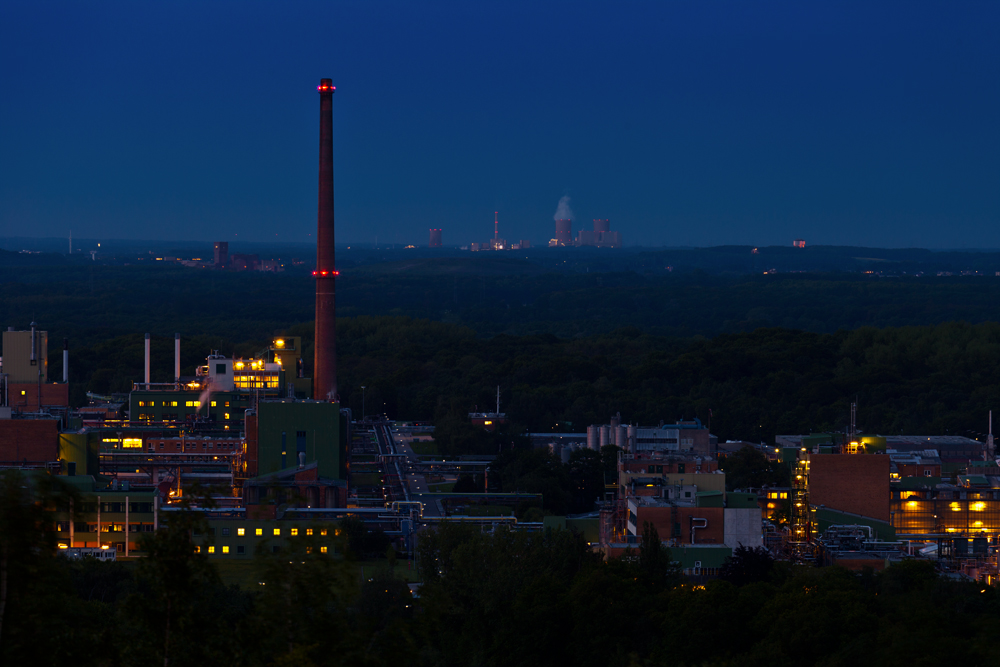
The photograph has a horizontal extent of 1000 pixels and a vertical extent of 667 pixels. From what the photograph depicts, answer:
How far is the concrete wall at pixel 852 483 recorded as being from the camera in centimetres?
3791

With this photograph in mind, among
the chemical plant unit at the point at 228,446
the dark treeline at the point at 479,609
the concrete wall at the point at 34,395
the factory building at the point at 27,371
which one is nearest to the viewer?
the dark treeline at the point at 479,609

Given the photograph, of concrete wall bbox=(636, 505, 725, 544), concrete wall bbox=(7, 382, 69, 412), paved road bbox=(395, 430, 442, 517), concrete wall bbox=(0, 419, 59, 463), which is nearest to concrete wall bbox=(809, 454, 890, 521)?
concrete wall bbox=(636, 505, 725, 544)

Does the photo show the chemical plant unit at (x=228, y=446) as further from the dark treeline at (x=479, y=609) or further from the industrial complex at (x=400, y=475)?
the dark treeline at (x=479, y=609)

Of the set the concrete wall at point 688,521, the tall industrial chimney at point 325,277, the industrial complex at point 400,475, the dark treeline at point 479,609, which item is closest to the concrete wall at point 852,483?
the industrial complex at point 400,475

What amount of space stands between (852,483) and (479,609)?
16261mm

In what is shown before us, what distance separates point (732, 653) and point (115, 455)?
26823 millimetres

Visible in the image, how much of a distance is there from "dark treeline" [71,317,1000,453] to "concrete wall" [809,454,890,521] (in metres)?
18.8

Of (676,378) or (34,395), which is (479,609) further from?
(676,378)

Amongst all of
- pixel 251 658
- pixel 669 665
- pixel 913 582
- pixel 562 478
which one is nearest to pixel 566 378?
pixel 562 478

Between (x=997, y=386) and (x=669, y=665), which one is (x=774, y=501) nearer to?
(x=669, y=665)

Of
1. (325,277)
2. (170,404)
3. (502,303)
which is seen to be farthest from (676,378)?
(502,303)

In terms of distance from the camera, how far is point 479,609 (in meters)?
25.5

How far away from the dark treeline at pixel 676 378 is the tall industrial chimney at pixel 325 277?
5.70m

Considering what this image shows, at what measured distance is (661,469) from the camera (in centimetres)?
3847
